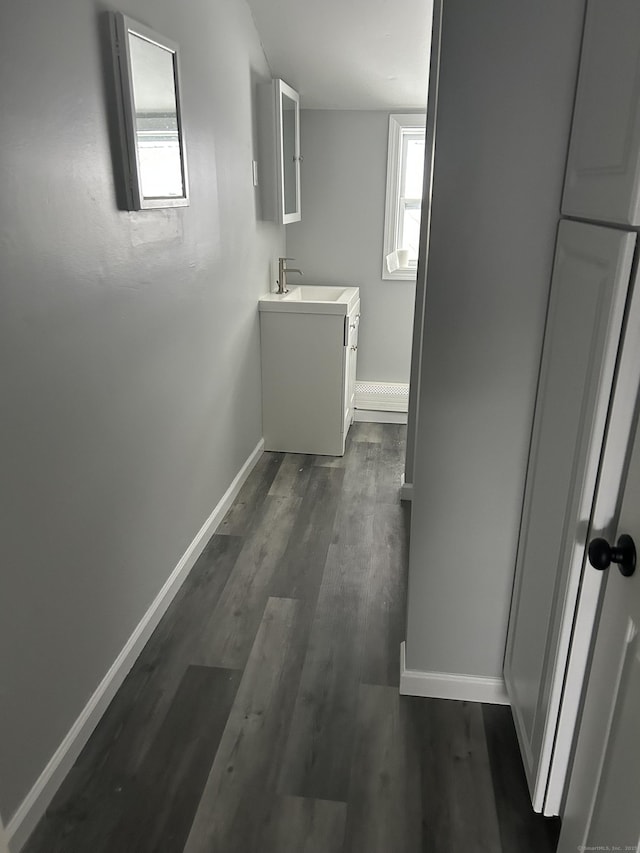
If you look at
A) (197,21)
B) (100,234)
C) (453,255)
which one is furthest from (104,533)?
(197,21)

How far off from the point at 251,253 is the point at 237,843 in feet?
8.89

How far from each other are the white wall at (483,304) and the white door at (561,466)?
0.24ft

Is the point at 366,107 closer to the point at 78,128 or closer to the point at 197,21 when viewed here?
the point at 197,21

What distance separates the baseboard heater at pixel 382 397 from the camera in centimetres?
448

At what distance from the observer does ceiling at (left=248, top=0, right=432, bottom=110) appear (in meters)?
3.02

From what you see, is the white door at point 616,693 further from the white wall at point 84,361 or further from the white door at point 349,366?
the white door at point 349,366

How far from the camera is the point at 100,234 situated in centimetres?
178

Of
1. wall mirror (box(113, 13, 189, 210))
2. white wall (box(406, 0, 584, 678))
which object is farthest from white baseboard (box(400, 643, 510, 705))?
wall mirror (box(113, 13, 189, 210))

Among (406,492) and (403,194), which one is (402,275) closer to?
(403,194)

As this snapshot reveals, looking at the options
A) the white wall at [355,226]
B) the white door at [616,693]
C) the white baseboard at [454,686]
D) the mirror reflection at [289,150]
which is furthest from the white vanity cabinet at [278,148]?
the white door at [616,693]

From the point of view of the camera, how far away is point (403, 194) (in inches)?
169

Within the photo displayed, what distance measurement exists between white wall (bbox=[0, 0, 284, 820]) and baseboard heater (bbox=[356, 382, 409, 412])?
1.93 meters

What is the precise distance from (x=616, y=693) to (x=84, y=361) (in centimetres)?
145

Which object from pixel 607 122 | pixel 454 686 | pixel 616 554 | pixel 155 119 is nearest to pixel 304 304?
pixel 155 119
